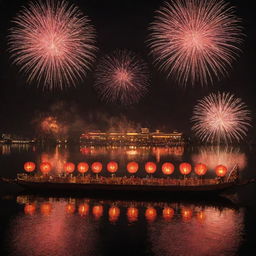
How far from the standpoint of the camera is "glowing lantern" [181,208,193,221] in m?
26.6

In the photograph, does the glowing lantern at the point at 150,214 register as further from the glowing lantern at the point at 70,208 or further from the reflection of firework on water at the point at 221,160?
the reflection of firework on water at the point at 221,160

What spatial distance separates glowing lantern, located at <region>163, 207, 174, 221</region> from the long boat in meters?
3.27

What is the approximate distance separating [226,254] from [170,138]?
169m

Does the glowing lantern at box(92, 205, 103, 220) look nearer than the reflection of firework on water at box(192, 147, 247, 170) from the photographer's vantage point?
Yes

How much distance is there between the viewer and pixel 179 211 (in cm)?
2825

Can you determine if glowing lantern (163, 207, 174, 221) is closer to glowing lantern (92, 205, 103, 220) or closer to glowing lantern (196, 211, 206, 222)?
glowing lantern (196, 211, 206, 222)

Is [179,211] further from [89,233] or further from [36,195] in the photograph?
[36,195]

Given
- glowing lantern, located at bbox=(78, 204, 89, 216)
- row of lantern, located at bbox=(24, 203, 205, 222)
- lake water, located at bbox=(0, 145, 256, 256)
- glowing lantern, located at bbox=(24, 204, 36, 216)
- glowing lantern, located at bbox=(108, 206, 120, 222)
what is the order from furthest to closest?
glowing lantern, located at bbox=(24, 204, 36, 216)
glowing lantern, located at bbox=(78, 204, 89, 216)
row of lantern, located at bbox=(24, 203, 205, 222)
glowing lantern, located at bbox=(108, 206, 120, 222)
lake water, located at bbox=(0, 145, 256, 256)

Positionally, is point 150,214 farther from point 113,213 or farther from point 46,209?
point 46,209

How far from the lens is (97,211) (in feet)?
92.4

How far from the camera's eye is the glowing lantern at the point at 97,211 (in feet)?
88.2

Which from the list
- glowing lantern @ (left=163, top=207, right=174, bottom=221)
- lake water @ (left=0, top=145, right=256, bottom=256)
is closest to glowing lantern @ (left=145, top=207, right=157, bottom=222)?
lake water @ (left=0, top=145, right=256, bottom=256)

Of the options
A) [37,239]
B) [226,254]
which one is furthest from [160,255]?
[37,239]

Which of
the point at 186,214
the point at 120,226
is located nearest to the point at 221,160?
A: the point at 186,214
